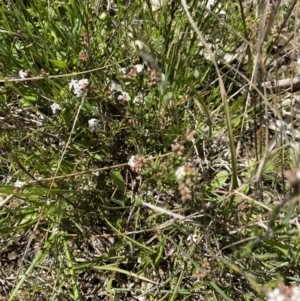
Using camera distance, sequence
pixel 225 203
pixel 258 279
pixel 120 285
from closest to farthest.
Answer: pixel 258 279 < pixel 225 203 < pixel 120 285

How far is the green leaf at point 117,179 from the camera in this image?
1264 mm

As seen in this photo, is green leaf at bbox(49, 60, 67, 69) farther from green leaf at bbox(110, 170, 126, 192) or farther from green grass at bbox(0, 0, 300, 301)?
green leaf at bbox(110, 170, 126, 192)

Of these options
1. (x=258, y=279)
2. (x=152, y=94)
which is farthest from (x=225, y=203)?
(x=152, y=94)

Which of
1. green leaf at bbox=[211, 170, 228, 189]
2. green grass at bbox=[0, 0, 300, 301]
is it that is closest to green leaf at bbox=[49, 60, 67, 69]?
green grass at bbox=[0, 0, 300, 301]

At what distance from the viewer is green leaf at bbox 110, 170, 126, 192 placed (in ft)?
4.15

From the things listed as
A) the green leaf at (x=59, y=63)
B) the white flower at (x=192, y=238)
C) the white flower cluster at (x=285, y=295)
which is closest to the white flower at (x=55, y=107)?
the green leaf at (x=59, y=63)

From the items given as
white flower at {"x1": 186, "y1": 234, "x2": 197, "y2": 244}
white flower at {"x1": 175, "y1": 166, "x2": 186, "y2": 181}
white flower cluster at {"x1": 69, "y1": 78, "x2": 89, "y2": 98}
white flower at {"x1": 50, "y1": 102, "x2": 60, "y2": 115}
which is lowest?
white flower at {"x1": 186, "y1": 234, "x2": 197, "y2": 244}

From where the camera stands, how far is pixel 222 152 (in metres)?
1.35

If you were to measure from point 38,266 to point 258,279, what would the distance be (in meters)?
0.57

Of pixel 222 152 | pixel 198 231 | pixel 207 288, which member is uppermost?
pixel 222 152

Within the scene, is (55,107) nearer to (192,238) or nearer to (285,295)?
(192,238)

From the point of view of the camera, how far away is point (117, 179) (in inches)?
49.9

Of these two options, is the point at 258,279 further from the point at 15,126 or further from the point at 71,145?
the point at 15,126

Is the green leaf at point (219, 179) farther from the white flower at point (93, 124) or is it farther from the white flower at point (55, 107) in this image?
the white flower at point (55, 107)
